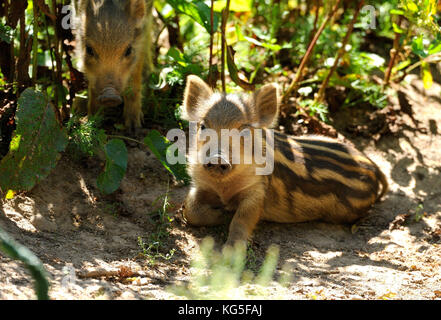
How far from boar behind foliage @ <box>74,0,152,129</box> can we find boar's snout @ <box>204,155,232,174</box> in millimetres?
1411

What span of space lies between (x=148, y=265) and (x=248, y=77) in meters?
3.24

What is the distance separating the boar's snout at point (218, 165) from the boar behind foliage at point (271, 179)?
0.57ft

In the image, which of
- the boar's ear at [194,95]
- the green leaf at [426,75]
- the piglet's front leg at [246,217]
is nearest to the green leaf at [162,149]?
the boar's ear at [194,95]

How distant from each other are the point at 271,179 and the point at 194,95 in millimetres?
999

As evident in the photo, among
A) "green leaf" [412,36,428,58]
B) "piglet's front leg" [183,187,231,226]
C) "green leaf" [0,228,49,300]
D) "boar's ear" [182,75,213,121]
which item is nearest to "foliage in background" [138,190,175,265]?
"piglet's front leg" [183,187,231,226]

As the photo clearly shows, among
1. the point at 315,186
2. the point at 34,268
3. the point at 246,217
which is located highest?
the point at 315,186

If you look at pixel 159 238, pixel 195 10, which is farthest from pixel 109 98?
pixel 159 238

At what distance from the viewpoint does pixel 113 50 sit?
18.1 ft

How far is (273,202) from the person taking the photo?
504cm

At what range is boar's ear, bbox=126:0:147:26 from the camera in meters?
5.80

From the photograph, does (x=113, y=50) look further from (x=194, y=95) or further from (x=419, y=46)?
(x=419, y=46)

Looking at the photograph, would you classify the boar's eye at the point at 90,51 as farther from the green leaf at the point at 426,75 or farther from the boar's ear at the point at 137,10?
the green leaf at the point at 426,75
